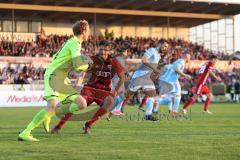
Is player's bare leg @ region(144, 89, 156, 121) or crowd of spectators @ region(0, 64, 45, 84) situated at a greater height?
crowd of spectators @ region(0, 64, 45, 84)

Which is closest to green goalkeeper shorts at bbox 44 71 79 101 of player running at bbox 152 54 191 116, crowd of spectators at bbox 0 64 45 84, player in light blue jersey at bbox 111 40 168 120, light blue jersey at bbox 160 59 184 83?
player in light blue jersey at bbox 111 40 168 120

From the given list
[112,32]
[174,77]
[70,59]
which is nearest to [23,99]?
[174,77]

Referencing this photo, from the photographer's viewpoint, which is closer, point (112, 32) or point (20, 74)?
point (20, 74)

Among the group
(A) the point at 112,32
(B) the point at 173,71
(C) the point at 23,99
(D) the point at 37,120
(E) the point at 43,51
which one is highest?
(A) the point at 112,32

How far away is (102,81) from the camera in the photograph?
12.0 m

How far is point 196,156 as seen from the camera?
7.46 metres

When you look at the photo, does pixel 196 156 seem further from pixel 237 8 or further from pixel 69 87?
pixel 237 8

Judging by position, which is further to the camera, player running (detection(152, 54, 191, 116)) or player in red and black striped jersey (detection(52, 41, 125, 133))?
player running (detection(152, 54, 191, 116))

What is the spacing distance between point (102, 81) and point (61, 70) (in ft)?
6.28

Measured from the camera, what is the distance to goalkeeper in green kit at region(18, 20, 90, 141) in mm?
9883

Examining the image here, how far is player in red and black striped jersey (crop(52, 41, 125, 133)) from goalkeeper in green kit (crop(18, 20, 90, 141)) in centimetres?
143

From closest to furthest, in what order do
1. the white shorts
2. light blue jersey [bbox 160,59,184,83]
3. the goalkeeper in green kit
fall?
the goalkeeper in green kit < the white shorts < light blue jersey [bbox 160,59,184,83]

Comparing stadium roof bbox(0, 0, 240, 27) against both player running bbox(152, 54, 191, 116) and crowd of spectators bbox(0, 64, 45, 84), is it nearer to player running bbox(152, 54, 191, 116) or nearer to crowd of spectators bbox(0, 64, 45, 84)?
crowd of spectators bbox(0, 64, 45, 84)

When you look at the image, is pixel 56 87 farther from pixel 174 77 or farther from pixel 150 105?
pixel 174 77
